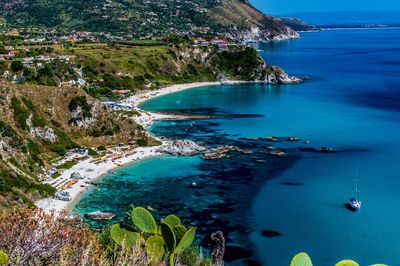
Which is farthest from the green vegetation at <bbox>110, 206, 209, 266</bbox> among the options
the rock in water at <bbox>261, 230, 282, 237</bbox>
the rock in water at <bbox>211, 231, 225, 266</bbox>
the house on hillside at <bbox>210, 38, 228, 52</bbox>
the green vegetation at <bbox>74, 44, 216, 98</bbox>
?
the house on hillside at <bbox>210, 38, 228, 52</bbox>

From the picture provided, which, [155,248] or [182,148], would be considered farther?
[182,148]

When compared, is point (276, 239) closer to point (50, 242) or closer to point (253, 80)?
point (50, 242)

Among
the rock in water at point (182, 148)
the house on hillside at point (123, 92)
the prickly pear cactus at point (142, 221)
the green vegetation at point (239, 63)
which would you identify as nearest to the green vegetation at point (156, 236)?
the prickly pear cactus at point (142, 221)

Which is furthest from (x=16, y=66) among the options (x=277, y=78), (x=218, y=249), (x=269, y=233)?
(x=218, y=249)

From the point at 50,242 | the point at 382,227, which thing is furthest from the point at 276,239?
the point at 50,242

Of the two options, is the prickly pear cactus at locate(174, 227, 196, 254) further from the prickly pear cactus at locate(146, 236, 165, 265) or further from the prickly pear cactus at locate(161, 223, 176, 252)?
the prickly pear cactus at locate(146, 236, 165, 265)

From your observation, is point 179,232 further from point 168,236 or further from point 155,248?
point 155,248

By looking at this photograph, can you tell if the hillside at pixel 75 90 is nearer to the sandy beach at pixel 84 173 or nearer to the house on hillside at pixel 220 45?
the sandy beach at pixel 84 173
